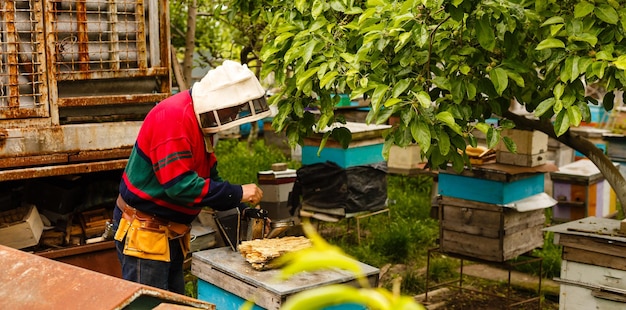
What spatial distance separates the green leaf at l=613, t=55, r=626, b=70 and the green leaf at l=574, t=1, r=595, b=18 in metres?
0.27

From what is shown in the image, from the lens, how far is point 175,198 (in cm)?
356

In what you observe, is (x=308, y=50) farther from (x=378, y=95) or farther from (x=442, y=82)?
(x=442, y=82)

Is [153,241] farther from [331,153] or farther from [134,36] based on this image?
[331,153]

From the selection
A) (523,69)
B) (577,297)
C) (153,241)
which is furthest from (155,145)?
(577,297)

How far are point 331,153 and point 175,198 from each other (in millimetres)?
3658

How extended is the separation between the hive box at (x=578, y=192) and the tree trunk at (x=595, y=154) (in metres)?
3.28

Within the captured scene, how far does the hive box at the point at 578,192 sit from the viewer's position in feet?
26.8

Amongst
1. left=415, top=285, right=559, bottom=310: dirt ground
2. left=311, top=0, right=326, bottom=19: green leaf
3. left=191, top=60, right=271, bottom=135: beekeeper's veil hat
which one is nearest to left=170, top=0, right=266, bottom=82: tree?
left=311, top=0, right=326, bottom=19: green leaf

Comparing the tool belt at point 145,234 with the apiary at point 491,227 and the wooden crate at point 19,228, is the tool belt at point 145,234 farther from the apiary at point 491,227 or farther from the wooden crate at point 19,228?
the apiary at point 491,227

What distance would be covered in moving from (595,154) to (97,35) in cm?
350

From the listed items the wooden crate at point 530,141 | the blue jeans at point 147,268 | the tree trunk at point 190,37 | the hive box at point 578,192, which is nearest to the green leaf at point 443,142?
the blue jeans at point 147,268

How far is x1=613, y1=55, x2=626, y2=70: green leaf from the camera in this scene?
312 cm

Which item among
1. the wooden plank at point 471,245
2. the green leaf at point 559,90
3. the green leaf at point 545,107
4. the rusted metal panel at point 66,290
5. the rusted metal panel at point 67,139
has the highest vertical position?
the green leaf at point 559,90

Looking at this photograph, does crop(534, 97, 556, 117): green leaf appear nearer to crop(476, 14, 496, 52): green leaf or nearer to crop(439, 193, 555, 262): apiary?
crop(476, 14, 496, 52): green leaf
